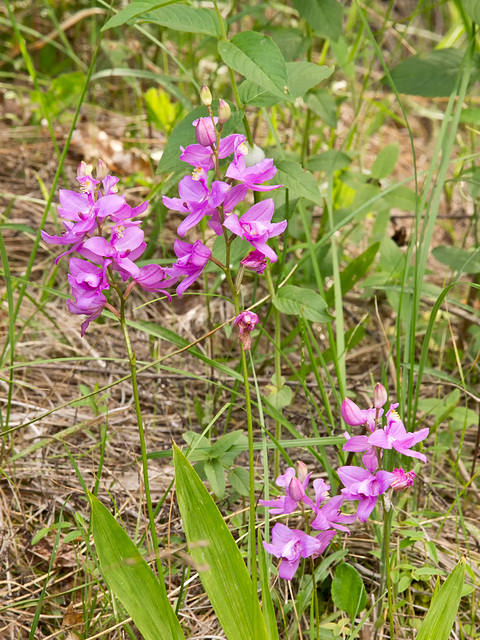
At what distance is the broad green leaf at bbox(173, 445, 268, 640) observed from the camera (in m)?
1.10

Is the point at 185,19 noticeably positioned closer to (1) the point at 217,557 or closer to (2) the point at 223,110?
(2) the point at 223,110

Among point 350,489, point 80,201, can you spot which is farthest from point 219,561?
point 80,201

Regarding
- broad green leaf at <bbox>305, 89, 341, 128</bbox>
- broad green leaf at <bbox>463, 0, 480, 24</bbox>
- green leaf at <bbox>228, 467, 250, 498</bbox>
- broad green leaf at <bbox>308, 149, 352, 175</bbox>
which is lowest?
green leaf at <bbox>228, 467, 250, 498</bbox>

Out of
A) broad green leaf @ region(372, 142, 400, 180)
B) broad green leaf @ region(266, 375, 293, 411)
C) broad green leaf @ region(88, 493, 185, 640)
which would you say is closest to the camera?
broad green leaf @ region(88, 493, 185, 640)

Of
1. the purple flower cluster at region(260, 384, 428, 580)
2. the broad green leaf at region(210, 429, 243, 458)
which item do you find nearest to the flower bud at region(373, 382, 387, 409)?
the purple flower cluster at region(260, 384, 428, 580)

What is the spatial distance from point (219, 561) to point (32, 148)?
2568 mm

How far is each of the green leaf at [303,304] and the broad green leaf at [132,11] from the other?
69cm

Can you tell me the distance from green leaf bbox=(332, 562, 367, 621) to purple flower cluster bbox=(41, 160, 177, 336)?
667 mm

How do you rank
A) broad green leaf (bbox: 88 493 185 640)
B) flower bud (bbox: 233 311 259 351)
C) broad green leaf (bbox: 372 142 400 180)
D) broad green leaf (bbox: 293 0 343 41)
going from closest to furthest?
flower bud (bbox: 233 311 259 351)
broad green leaf (bbox: 88 493 185 640)
broad green leaf (bbox: 293 0 343 41)
broad green leaf (bbox: 372 142 400 180)

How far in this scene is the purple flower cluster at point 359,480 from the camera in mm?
1133

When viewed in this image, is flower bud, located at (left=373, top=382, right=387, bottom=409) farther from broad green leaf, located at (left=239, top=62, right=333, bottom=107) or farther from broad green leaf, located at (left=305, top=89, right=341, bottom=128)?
broad green leaf, located at (left=305, top=89, right=341, bottom=128)

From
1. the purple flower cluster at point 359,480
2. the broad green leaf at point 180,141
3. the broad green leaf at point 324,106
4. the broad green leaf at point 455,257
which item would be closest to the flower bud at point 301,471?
the purple flower cluster at point 359,480

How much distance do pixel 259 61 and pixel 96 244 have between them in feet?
1.83

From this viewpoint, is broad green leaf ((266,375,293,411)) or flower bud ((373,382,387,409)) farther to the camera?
broad green leaf ((266,375,293,411))
